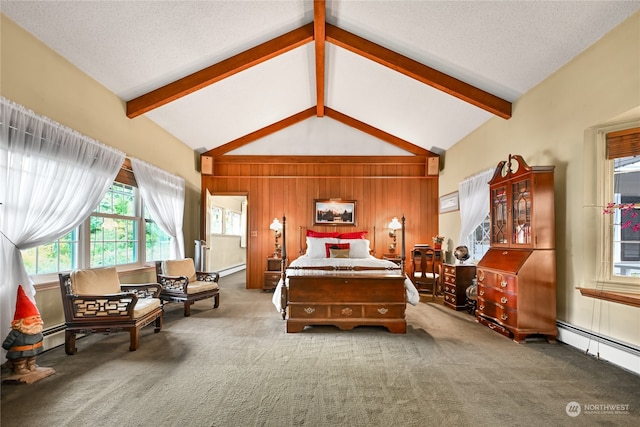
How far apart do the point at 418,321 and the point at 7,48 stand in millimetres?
5173

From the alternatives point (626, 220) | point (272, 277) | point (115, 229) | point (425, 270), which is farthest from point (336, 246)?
point (626, 220)

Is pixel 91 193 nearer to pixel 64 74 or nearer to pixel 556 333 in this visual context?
pixel 64 74

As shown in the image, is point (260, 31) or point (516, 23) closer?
point (516, 23)

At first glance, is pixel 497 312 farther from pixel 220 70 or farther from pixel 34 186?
pixel 34 186

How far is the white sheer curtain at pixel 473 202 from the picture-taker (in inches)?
206

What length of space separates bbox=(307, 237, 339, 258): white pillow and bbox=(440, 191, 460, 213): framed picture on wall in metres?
2.34

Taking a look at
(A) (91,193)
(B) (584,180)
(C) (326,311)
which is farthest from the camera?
(C) (326,311)

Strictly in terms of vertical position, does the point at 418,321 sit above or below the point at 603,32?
below

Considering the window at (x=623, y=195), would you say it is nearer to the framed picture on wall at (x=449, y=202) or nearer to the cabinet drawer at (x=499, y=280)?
the cabinet drawer at (x=499, y=280)

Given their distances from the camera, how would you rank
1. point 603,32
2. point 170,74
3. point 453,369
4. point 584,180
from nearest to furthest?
1. point 453,369
2. point 603,32
3. point 584,180
4. point 170,74

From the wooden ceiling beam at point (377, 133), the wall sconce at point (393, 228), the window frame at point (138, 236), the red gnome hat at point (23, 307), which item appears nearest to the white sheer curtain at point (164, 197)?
the window frame at point (138, 236)

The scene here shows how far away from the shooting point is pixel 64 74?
354cm

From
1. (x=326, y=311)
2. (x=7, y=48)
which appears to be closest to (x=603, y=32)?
(x=326, y=311)

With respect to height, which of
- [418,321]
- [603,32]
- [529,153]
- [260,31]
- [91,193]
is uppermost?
[260,31]
